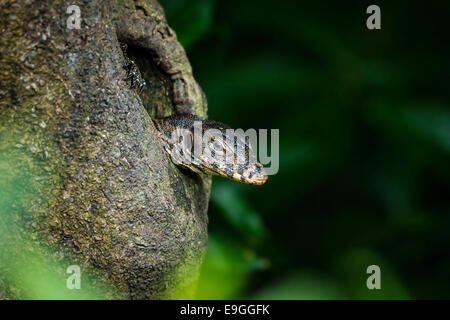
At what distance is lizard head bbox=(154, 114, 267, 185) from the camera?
3369 millimetres

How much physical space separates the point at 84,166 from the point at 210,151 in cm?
80

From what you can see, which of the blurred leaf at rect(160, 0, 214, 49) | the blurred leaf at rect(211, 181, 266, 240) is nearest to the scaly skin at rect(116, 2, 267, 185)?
the blurred leaf at rect(160, 0, 214, 49)

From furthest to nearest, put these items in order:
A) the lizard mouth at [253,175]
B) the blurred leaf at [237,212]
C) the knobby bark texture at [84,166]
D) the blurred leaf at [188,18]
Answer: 1. the blurred leaf at [237,212]
2. the blurred leaf at [188,18]
3. the lizard mouth at [253,175]
4. the knobby bark texture at [84,166]

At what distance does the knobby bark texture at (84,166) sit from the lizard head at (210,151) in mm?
148

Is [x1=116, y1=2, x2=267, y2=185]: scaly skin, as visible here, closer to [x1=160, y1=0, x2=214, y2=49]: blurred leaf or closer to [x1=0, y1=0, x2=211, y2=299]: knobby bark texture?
[x1=0, y1=0, x2=211, y2=299]: knobby bark texture

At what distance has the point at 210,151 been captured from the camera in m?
3.40

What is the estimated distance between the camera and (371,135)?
22.5 feet

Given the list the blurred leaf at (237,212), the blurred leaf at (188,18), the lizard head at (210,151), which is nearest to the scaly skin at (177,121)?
the lizard head at (210,151)

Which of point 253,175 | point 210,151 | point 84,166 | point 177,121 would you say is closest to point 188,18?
point 177,121

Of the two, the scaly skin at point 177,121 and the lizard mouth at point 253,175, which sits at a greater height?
the scaly skin at point 177,121

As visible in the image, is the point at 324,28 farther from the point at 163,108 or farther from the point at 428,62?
the point at 163,108

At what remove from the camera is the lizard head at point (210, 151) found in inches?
133

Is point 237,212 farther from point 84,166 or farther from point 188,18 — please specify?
point 84,166

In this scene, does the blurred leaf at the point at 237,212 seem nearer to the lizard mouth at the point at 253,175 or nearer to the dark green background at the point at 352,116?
the dark green background at the point at 352,116
